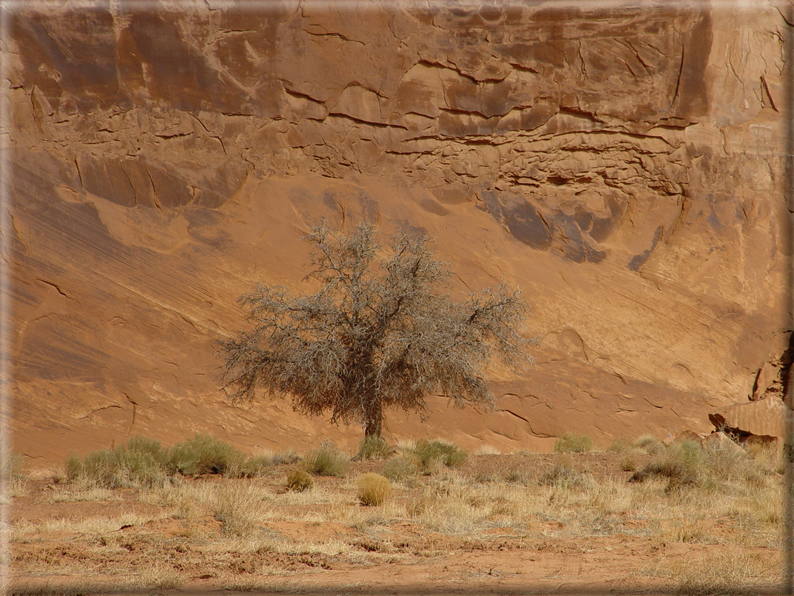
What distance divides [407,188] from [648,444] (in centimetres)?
1047

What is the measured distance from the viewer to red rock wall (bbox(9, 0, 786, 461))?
17281mm

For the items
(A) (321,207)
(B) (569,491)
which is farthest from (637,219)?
(B) (569,491)

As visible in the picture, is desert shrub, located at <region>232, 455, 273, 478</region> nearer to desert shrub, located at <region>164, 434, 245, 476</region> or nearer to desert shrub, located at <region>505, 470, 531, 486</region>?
desert shrub, located at <region>164, 434, 245, 476</region>

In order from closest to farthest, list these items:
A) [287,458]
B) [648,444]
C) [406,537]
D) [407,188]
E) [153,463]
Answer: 1. [406,537]
2. [153,463]
3. [287,458]
4. [648,444]
5. [407,188]

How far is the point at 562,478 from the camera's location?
11.4 m

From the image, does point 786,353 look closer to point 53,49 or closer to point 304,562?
point 304,562

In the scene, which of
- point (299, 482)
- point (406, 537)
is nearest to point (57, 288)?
point (299, 482)

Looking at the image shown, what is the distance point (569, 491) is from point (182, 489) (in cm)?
560

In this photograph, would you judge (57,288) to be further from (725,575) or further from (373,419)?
(725,575)

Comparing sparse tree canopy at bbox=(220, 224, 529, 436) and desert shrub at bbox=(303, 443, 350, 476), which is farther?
sparse tree canopy at bbox=(220, 224, 529, 436)

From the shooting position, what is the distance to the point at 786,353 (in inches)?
915

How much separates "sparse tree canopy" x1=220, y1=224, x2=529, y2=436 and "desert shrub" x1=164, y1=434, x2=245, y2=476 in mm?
1844

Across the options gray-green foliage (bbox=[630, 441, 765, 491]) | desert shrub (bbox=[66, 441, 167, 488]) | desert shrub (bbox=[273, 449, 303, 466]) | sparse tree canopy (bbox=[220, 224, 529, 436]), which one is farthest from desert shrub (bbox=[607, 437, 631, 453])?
desert shrub (bbox=[66, 441, 167, 488])

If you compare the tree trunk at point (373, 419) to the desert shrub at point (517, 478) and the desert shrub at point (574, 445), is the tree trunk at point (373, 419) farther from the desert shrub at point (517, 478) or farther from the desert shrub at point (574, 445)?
the desert shrub at point (574, 445)
